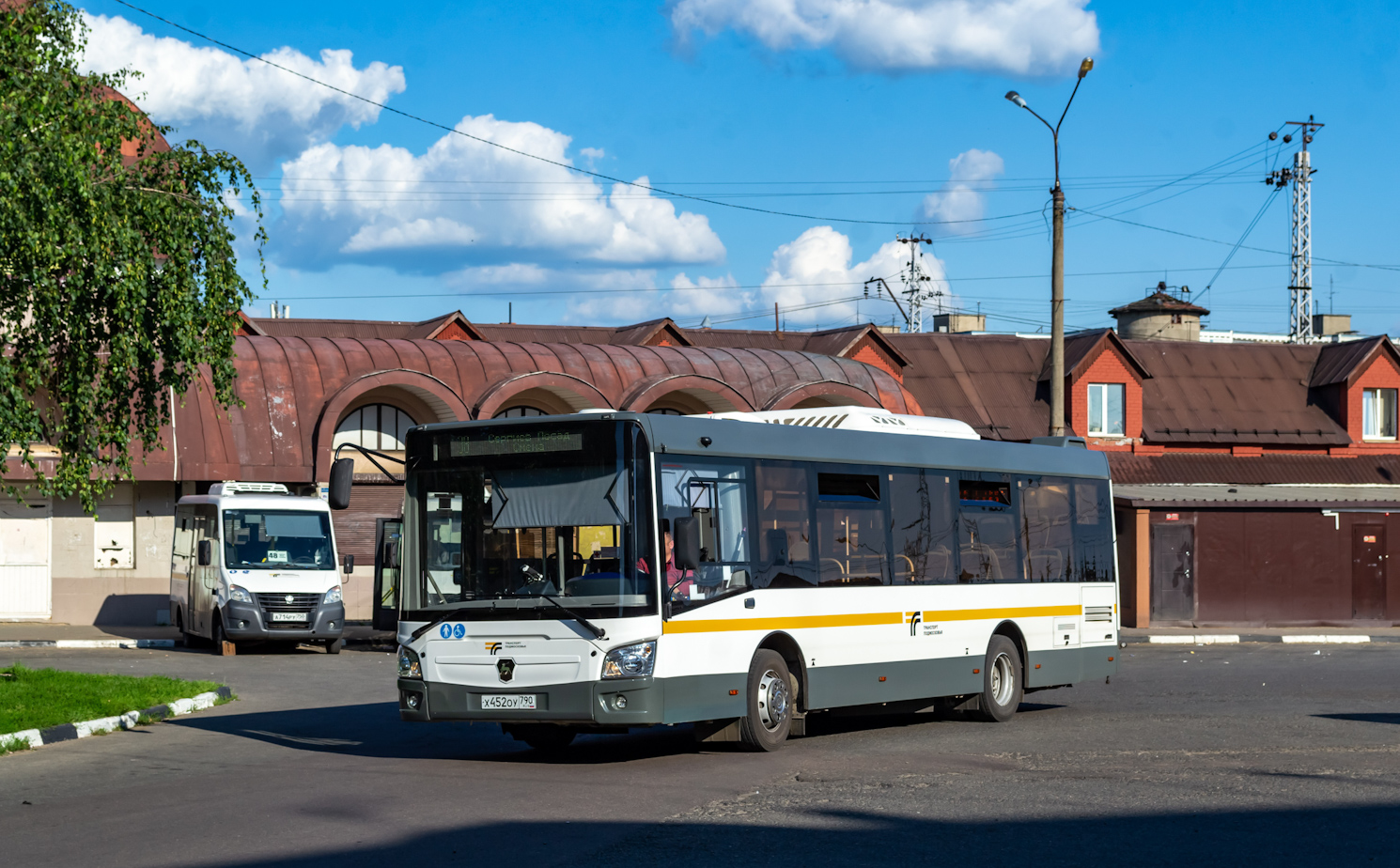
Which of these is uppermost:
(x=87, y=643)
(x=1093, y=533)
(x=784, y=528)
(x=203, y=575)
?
(x=784, y=528)

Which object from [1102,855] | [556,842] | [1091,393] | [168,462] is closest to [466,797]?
[556,842]

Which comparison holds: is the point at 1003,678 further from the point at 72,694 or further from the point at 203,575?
the point at 203,575

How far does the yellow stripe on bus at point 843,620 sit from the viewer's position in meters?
12.3

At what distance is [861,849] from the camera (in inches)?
331

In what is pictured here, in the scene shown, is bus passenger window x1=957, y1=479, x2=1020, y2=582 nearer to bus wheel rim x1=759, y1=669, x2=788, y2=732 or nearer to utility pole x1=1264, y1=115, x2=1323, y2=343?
bus wheel rim x1=759, y1=669, x2=788, y2=732

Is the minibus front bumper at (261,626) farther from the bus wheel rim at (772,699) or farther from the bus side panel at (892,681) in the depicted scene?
the bus wheel rim at (772,699)

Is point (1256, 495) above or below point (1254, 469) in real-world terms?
below

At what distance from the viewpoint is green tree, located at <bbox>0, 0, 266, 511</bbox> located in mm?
15438

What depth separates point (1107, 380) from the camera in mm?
48750

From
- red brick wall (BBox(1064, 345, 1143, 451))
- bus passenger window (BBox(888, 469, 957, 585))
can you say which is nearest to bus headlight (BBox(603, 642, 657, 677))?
bus passenger window (BBox(888, 469, 957, 585))

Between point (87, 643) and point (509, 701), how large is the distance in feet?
Answer: 61.9

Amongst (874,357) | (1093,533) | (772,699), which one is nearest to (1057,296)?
(1093,533)

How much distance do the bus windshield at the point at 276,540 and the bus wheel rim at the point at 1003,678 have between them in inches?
585

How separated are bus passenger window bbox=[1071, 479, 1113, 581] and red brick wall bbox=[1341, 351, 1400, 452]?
35112 millimetres
